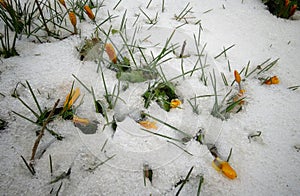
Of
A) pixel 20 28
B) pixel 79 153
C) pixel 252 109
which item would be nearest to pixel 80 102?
pixel 79 153

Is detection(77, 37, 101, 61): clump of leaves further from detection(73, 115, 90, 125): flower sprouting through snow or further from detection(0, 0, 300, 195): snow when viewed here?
detection(73, 115, 90, 125): flower sprouting through snow

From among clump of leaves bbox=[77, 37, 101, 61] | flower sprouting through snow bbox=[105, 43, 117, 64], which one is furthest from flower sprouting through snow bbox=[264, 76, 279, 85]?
clump of leaves bbox=[77, 37, 101, 61]

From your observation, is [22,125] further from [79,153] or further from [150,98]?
[150,98]

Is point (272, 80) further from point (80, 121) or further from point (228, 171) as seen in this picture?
point (80, 121)

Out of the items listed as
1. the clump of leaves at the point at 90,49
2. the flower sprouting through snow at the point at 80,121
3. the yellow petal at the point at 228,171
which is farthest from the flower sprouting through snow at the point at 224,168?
the clump of leaves at the point at 90,49

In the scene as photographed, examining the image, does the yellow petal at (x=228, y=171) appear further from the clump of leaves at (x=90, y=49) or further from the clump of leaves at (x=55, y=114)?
the clump of leaves at (x=90, y=49)

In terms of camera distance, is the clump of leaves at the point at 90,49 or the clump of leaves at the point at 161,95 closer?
Answer: the clump of leaves at the point at 161,95

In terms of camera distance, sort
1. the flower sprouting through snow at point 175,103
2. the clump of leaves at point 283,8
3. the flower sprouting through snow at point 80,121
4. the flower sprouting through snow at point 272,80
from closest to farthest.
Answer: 1. the flower sprouting through snow at point 80,121
2. the flower sprouting through snow at point 175,103
3. the flower sprouting through snow at point 272,80
4. the clump of leaves at point 283,8
